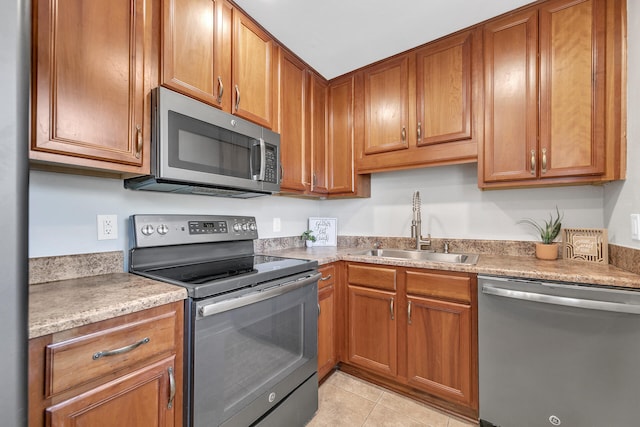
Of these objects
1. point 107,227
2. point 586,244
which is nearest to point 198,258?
point 107,227

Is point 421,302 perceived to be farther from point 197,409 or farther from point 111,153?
point 111,153

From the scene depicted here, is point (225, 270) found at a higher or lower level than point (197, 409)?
higher

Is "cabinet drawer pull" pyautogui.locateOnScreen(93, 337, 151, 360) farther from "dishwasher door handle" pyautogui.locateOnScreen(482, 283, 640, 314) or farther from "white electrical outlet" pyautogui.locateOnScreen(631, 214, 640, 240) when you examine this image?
"white electrical outlet" pyautogui.locateOnScreen(631, 214, 640, 240)

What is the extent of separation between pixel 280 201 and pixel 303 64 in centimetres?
114

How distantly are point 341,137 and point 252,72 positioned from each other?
947mm

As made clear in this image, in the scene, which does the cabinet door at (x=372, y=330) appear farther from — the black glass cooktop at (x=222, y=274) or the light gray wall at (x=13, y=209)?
the light gray wall at (x=13, y=209)

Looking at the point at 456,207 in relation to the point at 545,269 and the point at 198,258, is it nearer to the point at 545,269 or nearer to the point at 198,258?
the point at 545,269

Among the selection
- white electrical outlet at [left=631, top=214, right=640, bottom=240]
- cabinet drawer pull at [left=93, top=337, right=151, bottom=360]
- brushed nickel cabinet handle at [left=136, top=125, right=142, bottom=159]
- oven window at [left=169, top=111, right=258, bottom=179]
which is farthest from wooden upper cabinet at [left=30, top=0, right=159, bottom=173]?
white electrical outlet at [left=631, top=214, right=640, bottom=240]

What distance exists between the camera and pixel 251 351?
4.10ft

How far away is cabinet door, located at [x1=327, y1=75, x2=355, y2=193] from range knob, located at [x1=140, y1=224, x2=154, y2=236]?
57.2 inches

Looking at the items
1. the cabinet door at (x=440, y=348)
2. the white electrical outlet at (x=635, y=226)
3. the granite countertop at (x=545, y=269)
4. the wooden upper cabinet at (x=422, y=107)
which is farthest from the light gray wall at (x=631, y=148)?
the cabinet door at (x=440, y=348)

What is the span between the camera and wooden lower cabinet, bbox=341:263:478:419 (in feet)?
5.15

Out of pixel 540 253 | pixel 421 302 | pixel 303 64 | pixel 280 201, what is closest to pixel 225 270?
pixel 280 201

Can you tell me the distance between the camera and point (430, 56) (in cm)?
197
